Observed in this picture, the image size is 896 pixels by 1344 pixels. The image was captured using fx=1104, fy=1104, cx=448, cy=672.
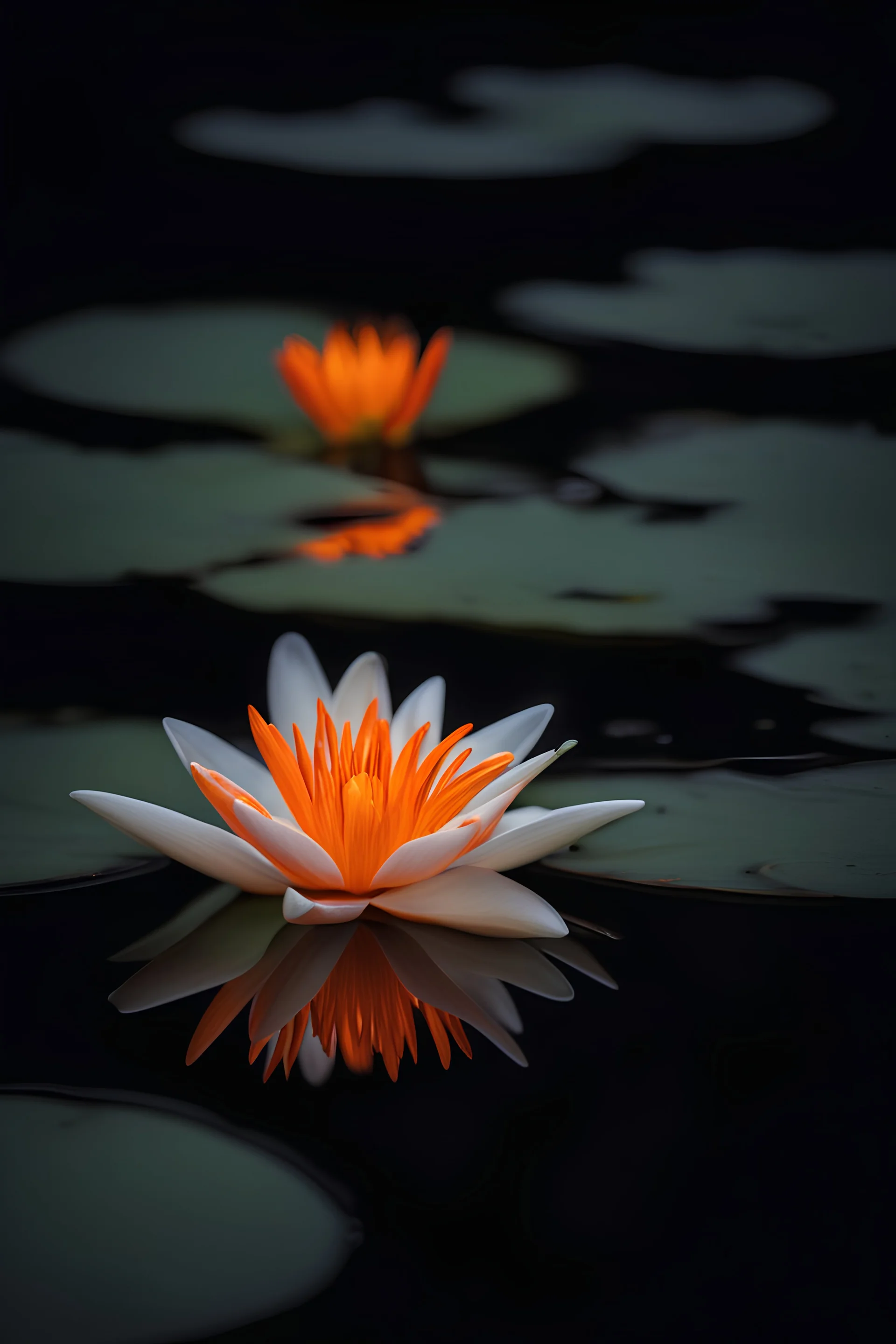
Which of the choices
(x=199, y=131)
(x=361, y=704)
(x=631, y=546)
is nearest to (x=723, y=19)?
(x=199, y=131)

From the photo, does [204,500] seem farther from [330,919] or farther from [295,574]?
[330,919]

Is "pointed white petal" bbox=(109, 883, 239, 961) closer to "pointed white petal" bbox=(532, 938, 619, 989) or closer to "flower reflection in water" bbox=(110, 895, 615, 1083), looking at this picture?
"flower reflection in water" bbox=(110, 895, 615, 1083)

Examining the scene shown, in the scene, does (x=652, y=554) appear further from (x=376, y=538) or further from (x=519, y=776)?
(x=519, y=776)

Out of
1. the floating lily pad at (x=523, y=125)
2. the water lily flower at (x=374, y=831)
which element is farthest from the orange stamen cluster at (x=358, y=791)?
the floating lily pad at (x=523, y=125)

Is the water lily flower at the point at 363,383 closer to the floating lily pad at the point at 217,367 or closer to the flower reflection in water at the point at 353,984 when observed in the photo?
the floating lily pad at the point at 217,367

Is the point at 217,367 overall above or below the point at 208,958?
above

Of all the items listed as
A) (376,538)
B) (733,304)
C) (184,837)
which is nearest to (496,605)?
(376,538)
